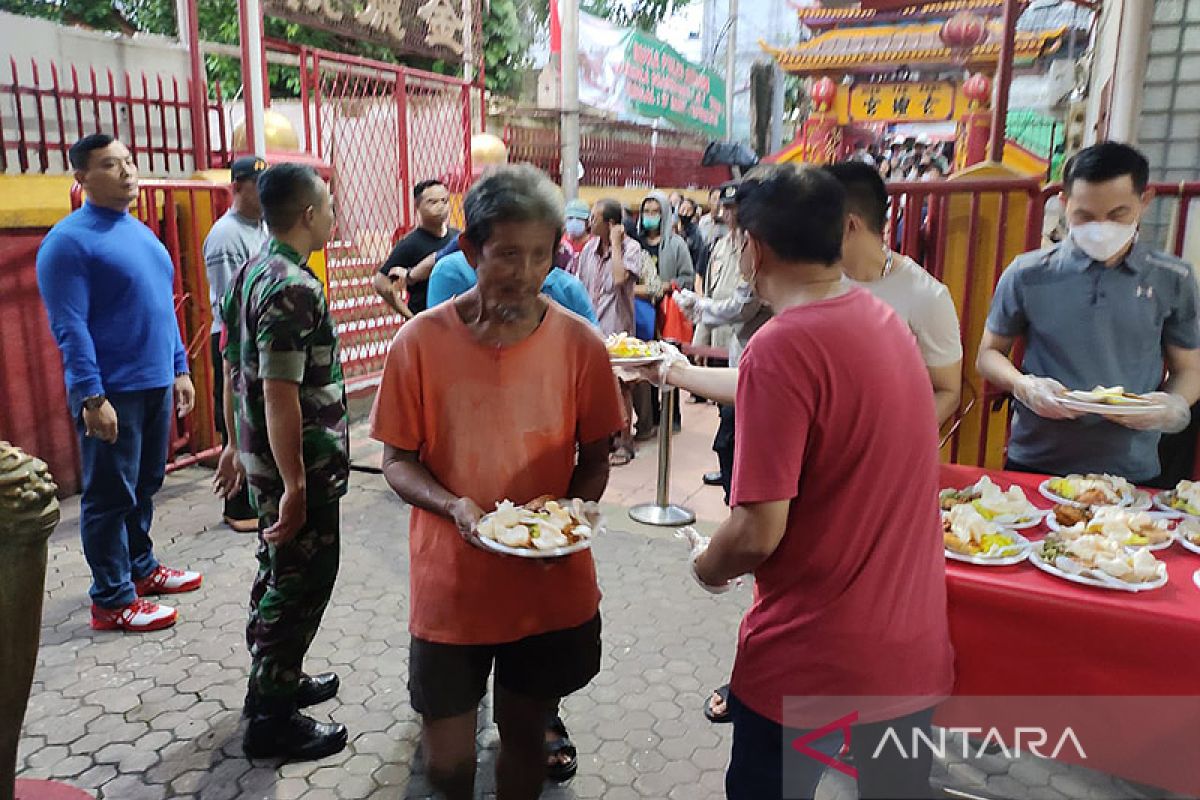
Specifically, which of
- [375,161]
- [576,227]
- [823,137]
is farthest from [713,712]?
[823,137]

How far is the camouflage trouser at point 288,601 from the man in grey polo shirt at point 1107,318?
2.18 metres

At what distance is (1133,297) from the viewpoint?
8.51 ft

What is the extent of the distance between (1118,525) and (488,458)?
59.4 inches

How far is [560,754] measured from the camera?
2.73 meters

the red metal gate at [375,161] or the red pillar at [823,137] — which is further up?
the red pillar at [823,137]

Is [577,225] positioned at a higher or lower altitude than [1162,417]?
higher

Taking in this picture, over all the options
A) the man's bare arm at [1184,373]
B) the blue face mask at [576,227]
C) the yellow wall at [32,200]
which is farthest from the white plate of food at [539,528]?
the blue face mask at [576,227]

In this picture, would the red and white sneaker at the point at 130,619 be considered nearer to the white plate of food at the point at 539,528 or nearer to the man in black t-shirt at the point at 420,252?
the man in black t-shirt at the point at 420,252

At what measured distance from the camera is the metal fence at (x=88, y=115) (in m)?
5.36

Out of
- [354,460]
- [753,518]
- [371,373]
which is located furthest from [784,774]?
[371,373]

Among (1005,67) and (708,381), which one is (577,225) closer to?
(1005,67)

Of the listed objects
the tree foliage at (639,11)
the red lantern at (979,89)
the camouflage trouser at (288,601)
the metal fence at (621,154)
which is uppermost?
the tree foliage at (639,11)

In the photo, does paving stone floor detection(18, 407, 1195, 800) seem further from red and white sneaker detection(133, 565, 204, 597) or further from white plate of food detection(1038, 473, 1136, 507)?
white plate of food detection(1038, 473, 1136, 507)

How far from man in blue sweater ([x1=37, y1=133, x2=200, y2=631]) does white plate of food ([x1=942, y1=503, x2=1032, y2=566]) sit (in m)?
3.07
